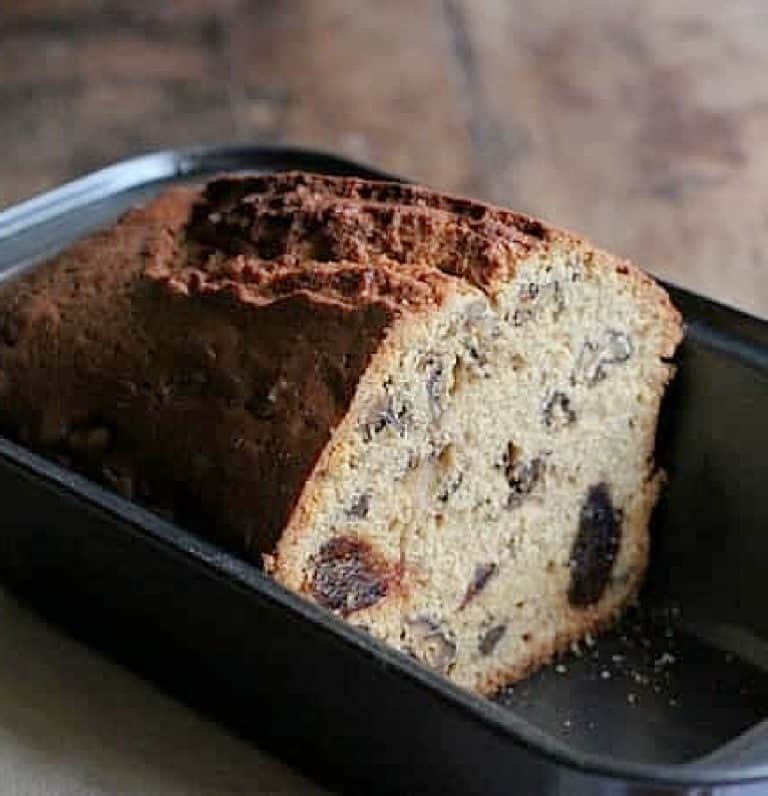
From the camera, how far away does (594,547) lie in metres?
1.60

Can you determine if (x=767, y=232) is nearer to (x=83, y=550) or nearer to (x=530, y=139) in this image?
(x=530, y=139)

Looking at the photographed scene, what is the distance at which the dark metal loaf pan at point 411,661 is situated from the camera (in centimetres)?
119

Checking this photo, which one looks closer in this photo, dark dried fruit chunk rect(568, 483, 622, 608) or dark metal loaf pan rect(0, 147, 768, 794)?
dark metal loaf pan rect(0, 147, 768, 794)

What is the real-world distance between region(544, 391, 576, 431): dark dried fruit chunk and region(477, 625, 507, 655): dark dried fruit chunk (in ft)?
0.51

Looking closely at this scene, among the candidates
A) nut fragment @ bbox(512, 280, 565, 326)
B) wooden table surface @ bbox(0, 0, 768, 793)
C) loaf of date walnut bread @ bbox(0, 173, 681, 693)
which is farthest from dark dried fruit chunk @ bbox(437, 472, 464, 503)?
wooden table surface @ bbox(0, 0, 768, 793)

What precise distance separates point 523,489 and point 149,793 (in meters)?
0.36

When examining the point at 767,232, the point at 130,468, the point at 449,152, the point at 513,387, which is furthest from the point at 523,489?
the point at 449,152

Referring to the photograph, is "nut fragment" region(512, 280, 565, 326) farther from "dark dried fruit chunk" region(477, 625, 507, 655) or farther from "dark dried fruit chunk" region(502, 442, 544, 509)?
"dark dried fruit chunk" region(477, 625, 507, 655)

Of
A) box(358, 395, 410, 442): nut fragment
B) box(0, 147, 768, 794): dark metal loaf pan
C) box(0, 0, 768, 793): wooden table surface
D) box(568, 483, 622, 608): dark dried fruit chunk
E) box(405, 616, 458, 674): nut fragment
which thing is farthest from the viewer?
box(0, 0, 768, 793): wooden table surface

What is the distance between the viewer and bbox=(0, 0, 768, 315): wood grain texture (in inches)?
98.7

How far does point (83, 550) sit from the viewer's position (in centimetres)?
137

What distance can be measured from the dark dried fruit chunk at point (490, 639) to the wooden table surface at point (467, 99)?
75 cm

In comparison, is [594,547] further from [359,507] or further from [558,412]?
[359,507]

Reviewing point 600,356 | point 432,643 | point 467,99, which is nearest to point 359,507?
point 432,643
